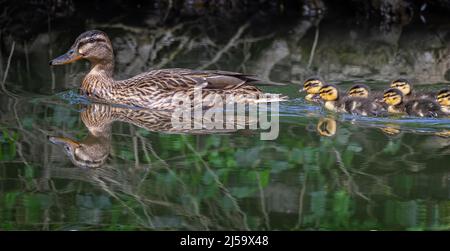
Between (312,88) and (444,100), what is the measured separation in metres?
1.06

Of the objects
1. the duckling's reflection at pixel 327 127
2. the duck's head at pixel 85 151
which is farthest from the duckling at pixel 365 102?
the duck's head at pixel 85 151

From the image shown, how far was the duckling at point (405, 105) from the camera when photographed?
6.64m

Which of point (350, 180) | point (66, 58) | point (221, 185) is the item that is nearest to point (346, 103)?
point (350, 180)

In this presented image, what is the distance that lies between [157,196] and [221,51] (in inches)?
185

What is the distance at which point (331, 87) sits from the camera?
7043mm

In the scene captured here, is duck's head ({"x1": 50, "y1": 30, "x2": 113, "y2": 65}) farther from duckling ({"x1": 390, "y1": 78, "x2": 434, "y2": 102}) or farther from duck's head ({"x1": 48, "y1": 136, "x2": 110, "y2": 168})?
duckling ({"x1": 390, "y1": 78, "x2": 434, "y2": 102})

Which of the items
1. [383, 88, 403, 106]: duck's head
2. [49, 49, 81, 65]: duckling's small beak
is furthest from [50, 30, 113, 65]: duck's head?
[383, 88, 403, 106]: duck's head

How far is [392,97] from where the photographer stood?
6.68 meters

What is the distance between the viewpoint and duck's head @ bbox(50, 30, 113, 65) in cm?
741

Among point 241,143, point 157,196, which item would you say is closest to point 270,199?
point 157,196

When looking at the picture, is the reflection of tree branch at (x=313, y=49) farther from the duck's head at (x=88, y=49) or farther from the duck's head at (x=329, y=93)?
the duck's head at (x=88, y=49)

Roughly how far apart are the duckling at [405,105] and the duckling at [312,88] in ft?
1.98

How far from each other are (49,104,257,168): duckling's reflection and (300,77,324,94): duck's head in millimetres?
721
